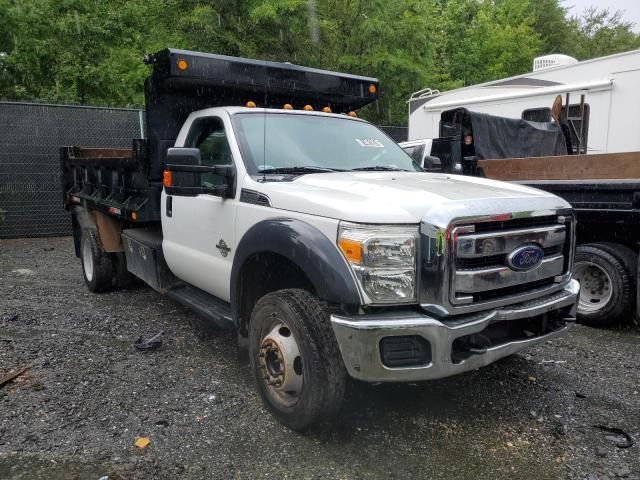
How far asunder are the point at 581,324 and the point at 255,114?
12.4 feet

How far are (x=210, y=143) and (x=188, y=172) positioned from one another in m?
0.87

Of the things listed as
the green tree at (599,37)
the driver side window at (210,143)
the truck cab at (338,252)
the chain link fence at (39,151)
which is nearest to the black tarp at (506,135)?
the truck cab at (338,252)

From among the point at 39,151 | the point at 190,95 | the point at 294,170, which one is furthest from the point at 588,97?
the point at 39,151

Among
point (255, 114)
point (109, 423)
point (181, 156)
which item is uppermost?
point (255, 114)

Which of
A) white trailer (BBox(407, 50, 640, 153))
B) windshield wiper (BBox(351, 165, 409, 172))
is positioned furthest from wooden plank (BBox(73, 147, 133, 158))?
white trailer (BBox(407, 50, 640, 153))

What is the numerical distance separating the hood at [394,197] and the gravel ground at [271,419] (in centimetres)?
136

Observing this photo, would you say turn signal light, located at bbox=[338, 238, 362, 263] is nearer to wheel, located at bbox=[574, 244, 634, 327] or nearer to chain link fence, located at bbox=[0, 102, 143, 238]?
wheel, located at bbox=[574, 244, 634, 327]

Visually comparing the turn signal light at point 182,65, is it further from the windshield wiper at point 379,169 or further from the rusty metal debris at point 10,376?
the rusty metal debris at point 10,376

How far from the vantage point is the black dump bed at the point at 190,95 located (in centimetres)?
485

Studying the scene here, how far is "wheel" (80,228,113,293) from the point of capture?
643cm

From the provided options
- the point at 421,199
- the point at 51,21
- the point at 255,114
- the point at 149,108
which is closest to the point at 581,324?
the point at 421,199

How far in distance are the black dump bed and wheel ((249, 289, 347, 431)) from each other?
7.42 ft

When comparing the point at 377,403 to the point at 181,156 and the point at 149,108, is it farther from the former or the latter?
the point at 149,108

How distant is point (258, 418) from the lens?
351 cm
